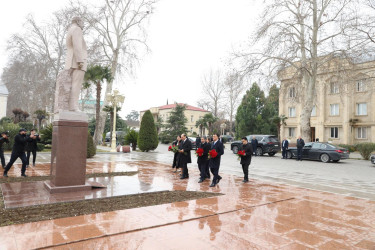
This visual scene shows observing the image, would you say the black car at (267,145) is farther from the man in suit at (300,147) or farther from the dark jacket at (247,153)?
the dark jacket at (247,153)

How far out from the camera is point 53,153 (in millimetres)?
6797

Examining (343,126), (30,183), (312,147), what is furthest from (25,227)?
(343,126)

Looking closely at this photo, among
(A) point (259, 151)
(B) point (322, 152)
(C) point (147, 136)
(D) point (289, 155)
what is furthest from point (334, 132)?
(C) point (147, 136)

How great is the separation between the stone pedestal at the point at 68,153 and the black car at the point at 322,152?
1622cm

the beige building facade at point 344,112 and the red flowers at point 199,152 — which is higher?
the beige building facade at point 344,112

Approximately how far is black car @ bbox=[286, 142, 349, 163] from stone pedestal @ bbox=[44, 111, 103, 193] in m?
16.2

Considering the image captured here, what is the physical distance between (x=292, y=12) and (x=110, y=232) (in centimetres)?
2479

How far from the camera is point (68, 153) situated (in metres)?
6.66

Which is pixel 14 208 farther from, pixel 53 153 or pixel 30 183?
pixel 30 183

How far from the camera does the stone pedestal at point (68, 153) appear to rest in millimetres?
6512

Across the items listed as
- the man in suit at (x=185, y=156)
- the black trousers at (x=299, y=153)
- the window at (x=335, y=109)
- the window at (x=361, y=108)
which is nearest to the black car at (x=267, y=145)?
the black trousers at (x=299, y=153)

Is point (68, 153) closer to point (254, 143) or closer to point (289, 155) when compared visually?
point (254, 143)

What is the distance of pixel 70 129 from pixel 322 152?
16857 mm

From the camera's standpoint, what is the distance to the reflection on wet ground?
3.60 meters
